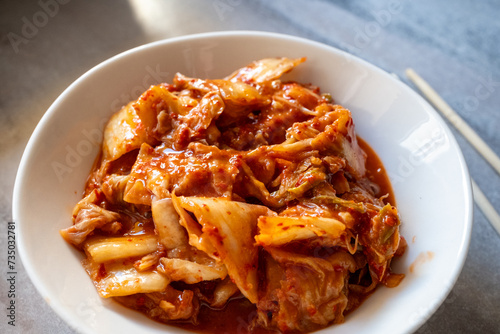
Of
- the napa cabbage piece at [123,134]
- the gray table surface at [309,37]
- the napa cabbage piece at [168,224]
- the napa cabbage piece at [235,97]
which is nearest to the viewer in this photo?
the napa cabbage piece at [168,224]

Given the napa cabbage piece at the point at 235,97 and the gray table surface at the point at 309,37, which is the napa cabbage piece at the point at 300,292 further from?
the gray table surface at the point at 309,37

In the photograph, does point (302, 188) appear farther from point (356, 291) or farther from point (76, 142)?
point (76, 142)

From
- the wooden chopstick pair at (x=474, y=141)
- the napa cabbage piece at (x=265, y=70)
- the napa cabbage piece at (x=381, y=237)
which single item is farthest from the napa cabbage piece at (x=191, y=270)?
the wooden chopstick pair at (x=474, y=141)

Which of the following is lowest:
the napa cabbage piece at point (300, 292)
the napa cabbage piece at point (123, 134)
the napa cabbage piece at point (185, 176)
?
the napa cabbage piece at point (300, 292)

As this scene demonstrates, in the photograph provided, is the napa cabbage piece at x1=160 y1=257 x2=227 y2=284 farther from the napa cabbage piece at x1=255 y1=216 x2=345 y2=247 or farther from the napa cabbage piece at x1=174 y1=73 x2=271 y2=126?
the napa cabbage piece at x1=174 y1=73 x2=271 y2=126

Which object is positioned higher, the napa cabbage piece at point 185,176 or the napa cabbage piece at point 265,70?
the napa cabbage piece at point 265,70

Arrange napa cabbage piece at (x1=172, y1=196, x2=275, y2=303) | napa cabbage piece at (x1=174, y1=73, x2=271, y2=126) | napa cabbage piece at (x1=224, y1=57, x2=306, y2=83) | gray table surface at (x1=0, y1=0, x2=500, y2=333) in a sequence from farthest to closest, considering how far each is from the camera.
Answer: gray table surface at (x1=0, y1=0, x2=500, y2=333) → napa cabbage piece at (x1=224, y1=57, x2=306, y2=83) → napa cabbage piece at (x1=174, y1=73, x2=271, y2=126) → napa cabbage piece at (x1=172, y1=196, x2=275, y2=303)

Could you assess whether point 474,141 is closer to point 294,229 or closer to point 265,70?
point 265,70

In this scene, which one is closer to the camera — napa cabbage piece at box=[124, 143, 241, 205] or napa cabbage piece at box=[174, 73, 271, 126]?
napa cabbage piece at box=[124, 143, 241, 205]

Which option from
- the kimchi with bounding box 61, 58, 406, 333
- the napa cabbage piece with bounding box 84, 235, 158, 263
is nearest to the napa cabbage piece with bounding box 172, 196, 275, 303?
the kimchi with bounding box 61, 58, 406, 333

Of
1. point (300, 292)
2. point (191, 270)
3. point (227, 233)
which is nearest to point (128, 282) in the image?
point (191, 270)
